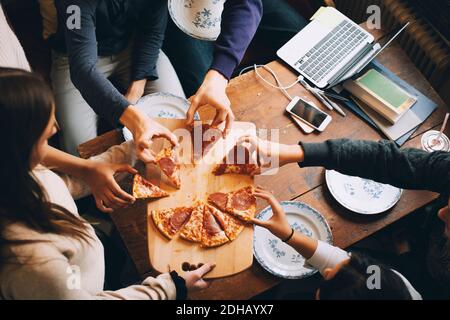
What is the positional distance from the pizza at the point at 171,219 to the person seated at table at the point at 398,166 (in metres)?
0.38

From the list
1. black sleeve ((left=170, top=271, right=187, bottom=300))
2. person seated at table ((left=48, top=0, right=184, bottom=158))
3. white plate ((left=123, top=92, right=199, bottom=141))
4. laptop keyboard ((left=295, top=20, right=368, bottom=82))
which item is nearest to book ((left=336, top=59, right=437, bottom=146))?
laptop keyboard ((left=295, top=20, right=368, bottom=82))

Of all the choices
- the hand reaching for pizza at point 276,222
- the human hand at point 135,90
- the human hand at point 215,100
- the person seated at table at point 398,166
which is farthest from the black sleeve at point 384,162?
the human hand at point 135,90

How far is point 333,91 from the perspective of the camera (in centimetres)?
189

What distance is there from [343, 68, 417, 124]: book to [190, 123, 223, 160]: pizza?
2.06 ft

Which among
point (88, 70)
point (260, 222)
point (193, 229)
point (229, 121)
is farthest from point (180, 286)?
point (88, 70)

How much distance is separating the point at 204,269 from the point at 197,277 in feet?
0.15

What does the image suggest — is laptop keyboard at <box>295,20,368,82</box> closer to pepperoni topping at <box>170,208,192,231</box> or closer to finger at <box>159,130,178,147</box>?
finger at <box>159,130,178,147</box>

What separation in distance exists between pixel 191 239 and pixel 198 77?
1.08 m

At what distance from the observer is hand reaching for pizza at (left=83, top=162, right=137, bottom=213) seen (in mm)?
1624

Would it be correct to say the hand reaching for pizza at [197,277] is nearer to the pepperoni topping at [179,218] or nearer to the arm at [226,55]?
the pepperoni topping at [179,218]

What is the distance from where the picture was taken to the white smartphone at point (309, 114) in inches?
71.4

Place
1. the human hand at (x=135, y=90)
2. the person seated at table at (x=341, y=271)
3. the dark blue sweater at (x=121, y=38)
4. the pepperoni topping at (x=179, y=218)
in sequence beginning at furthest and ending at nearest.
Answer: the human hand at (x=135, y=90), the dark blue sweater at (x=121, y=38), the pepperoni topping at (x=179, y=218), the person seated at table at (x=341, y=271)

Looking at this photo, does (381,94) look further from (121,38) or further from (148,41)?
(121,38)
